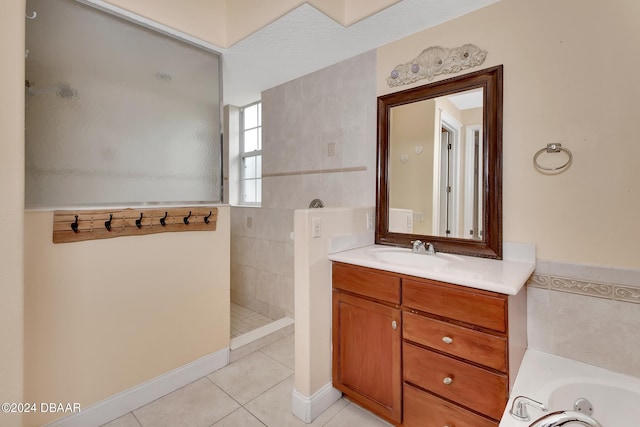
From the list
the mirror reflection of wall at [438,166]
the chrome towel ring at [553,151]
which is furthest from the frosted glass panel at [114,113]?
the chrome towel ring at [553,151]

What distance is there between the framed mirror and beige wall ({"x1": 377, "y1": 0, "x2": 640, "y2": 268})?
0.27 feet

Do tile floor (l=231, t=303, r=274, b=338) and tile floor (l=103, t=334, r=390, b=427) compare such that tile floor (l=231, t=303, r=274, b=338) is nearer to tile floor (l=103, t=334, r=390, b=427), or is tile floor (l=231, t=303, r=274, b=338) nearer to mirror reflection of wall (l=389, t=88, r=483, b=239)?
tile floor (l=103, t=334, r=390, b=427)

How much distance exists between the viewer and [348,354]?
5.57ft

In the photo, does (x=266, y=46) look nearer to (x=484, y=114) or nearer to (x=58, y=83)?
(x=58, y=83)

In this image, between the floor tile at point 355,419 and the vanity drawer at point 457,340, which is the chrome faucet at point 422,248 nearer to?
the vanity drawer at point 457,340

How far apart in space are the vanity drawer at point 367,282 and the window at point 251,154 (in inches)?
79.3

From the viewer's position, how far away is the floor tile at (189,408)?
1625mm

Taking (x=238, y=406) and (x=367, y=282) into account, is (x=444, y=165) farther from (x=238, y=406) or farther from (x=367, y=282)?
(x=238, y=406)

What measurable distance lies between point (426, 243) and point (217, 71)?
6.38 ft

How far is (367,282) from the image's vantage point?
5.17 ft

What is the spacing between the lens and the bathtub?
118 cm
